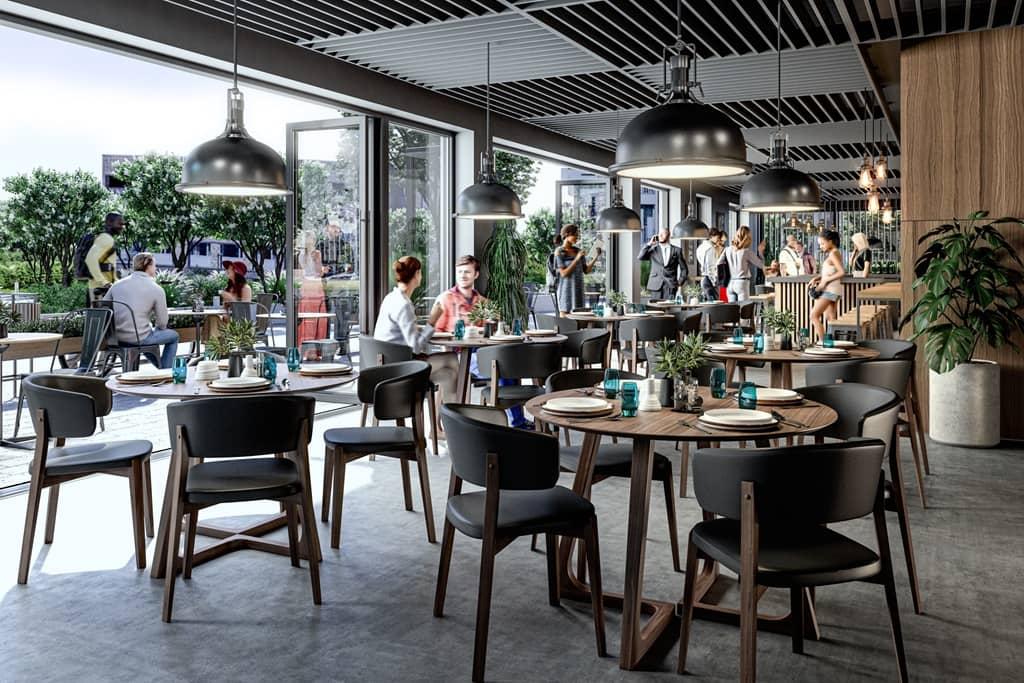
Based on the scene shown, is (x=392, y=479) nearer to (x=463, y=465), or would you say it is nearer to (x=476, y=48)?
(x=463, y=465)

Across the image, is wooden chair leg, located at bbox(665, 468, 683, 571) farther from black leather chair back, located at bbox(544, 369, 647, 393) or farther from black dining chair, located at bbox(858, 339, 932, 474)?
black dining chair, located at bbox(858, 339, 932, 474)

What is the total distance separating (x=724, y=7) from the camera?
6.23 meters

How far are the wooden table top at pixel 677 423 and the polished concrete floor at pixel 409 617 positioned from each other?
0.77 metres

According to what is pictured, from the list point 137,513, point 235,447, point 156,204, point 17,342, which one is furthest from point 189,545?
point 156,204

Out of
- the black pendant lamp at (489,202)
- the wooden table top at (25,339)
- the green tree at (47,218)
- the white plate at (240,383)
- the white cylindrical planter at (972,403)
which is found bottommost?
the white cylindrical planter at (972,403)

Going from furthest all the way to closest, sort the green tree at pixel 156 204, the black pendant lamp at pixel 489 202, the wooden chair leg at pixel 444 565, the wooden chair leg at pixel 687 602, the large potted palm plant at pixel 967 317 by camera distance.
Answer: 1. the green tree at pixel 156 204
2. the black pendant lamp at pixel 489 202
3. the large potted palm plant at pixel 967 317
4. the wooden chair leg at pixel 444 565
5. the wooden chair leg at pixel 687 602

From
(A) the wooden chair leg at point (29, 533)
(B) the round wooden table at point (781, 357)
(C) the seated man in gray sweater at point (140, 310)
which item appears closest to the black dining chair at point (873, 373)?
(B) the round wooden table at point (781, 357)

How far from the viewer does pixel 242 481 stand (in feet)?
11.6

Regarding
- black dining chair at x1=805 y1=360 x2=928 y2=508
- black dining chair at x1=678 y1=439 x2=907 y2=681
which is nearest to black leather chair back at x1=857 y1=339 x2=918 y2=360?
black dining chair at x1=805 y1=360 x2=928 y2=508

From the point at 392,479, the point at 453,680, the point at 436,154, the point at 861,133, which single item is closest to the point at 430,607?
the point at 453,680

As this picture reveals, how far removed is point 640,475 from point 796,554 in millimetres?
595

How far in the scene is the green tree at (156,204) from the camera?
17422mm

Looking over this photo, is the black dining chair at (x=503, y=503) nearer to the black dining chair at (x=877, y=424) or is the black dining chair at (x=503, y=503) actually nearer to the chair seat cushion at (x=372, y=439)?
the black dining chair at (x=877, y=424)

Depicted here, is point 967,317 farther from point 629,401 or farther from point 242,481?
point 242,481
